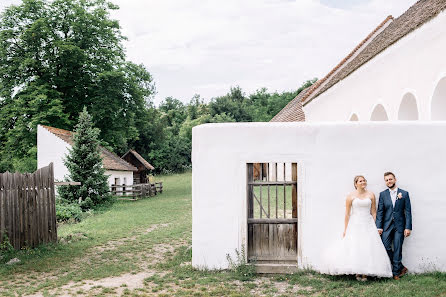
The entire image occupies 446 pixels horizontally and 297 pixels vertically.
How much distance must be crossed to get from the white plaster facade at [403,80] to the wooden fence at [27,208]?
967cm

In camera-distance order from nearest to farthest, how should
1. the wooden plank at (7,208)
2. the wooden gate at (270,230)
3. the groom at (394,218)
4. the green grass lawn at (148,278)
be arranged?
the green grass lawn at (148,278)
the groom at (394,218)
the wooden gate at (270,230)
the wooden plank at (7,208)

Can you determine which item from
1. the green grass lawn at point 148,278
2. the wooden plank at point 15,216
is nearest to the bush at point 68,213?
the green grass lawn at point 148,278

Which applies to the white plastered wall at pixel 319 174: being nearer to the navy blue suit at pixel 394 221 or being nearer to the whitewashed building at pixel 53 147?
the navy blue suit at pixel 394 221

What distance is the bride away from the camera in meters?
7.51

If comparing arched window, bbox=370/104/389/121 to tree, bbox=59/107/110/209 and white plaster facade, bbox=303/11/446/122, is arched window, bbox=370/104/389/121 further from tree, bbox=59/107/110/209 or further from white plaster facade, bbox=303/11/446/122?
tree, bbox=59/107/110/209

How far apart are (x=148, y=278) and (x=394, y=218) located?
4.49m

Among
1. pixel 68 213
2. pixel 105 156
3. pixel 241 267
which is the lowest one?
pixel 68 213

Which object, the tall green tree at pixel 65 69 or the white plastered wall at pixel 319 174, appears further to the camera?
the tall green tree at pixel 65 69

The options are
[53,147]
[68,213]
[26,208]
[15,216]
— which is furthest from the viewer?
[53,147]

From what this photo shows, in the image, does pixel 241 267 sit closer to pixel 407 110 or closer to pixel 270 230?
pixel 270 230

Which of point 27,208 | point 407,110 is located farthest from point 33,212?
point 407,110

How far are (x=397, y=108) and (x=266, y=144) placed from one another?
6451 mm

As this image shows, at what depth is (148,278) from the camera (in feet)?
27.3

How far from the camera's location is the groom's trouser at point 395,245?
7.77m
